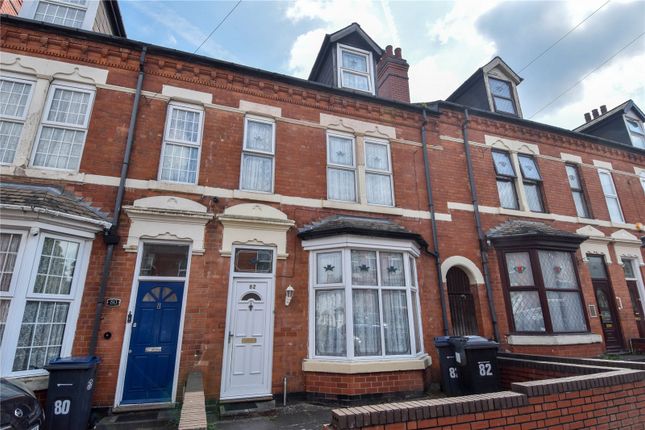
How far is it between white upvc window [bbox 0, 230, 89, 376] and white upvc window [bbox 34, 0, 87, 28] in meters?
5.54

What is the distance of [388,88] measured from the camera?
10938mm

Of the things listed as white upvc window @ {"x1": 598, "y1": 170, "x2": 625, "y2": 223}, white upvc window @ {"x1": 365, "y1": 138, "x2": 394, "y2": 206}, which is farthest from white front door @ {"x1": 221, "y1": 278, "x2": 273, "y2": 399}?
white upvc window @ {"x1": 598, "y1": 170, "x2": 625, "y2": 223}

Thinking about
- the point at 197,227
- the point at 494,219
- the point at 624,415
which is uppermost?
the point at 494,219

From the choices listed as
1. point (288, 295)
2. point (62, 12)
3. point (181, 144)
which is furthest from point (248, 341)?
point (62, 12)

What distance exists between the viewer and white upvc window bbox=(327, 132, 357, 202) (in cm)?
870

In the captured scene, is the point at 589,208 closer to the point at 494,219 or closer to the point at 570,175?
the point at 570,175

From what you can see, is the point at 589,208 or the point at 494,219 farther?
the point at 589,208

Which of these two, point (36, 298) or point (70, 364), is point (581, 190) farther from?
point (36, 298)

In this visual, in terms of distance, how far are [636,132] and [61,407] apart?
1982 cm

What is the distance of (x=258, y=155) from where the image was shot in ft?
26.9

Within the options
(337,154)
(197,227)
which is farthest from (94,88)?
(337,154)

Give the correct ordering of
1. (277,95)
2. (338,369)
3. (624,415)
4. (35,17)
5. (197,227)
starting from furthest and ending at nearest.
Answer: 1. (277,95)
2. (35,17)
3. (197,227)
4. (338,369)
5. (624,415)

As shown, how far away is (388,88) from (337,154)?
363 centimetres

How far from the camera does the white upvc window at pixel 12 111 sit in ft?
21.6
